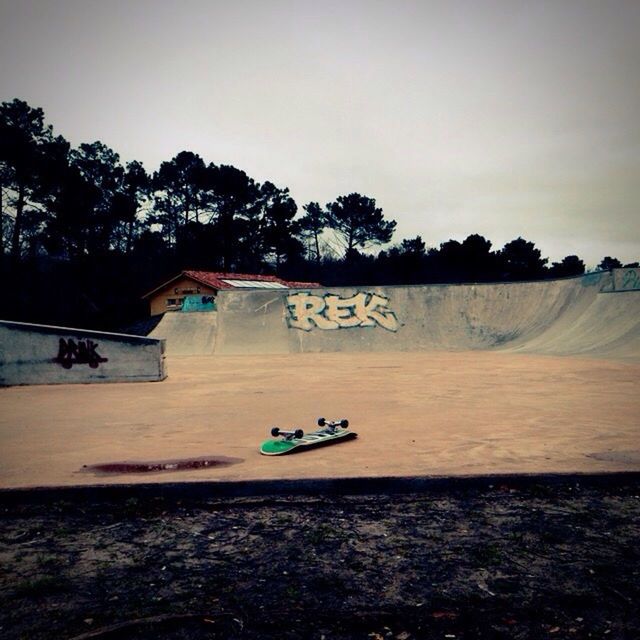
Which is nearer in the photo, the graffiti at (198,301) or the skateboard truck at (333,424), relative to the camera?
the skateboard truck at (333,424)

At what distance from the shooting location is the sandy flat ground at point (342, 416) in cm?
504

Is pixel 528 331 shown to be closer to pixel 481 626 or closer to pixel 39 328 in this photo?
pixel 39 328

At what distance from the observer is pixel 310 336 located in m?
26.2

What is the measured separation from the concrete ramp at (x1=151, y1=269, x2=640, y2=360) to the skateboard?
58.7 ft

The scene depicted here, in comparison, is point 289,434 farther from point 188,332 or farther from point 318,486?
point 188,332

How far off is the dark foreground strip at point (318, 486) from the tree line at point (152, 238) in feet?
108

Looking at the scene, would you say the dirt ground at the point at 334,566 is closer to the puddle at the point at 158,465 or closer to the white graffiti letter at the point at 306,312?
the puddle at the point at 158,465

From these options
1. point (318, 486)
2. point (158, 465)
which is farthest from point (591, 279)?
point (158, 465)

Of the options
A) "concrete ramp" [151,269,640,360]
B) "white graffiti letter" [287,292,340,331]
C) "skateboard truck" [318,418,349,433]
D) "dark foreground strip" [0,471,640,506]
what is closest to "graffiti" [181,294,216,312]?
"concrete ramp" [151,269,640,360]

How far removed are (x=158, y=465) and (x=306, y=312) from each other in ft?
72.7

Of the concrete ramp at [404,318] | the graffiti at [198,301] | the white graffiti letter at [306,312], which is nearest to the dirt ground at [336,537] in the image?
the concrete ramp at [404,318]

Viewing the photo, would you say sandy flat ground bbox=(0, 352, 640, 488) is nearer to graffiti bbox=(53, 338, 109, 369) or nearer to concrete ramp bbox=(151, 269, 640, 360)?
graffiti bbox=(53, 338, 109, 369)

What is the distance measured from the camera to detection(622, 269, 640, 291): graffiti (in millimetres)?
21953

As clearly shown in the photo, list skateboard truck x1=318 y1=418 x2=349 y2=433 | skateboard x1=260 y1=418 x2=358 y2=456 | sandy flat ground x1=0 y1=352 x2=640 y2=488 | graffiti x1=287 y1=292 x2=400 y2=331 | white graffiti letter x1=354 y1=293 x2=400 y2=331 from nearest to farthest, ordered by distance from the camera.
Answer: sandy flat ground x1=0 y1=352 x2=640 y2=488, skateboard x1=260 y1=418 x2=358 y2=456, skateboard truck x1=318 y1=418 x2=349 y2=433, white graffiti letter x1=354 y1=293 x2=400 y2=331, graffiti x1=287 y1=292 x2=400 y2=331
